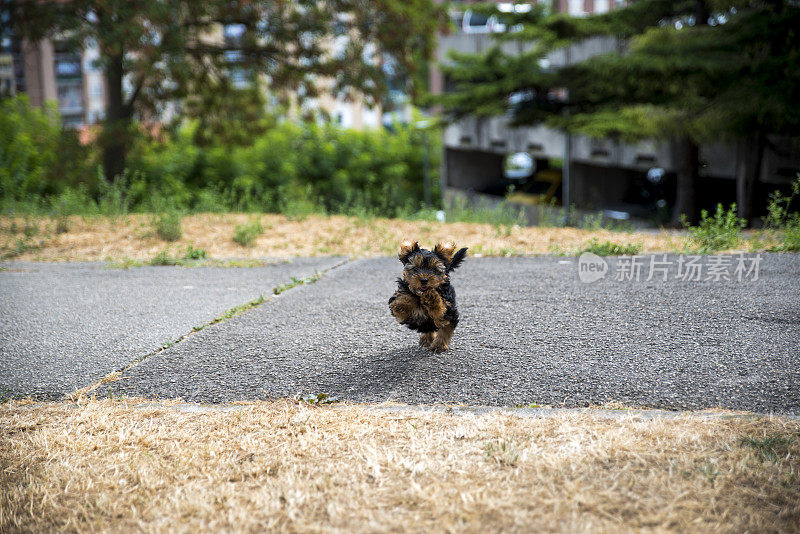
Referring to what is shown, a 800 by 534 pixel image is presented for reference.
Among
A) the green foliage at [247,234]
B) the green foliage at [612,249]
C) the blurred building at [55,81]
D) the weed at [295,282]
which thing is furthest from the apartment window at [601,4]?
the weed at [295,282]

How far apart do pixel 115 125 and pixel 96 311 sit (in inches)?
423

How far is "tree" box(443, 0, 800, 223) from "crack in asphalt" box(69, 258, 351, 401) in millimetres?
7116

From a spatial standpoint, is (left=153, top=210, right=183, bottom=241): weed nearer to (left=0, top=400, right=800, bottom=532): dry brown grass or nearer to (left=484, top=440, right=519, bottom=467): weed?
(left=0, top=400, right=800, bottom=532): dry brown grass

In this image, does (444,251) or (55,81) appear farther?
(55,81)

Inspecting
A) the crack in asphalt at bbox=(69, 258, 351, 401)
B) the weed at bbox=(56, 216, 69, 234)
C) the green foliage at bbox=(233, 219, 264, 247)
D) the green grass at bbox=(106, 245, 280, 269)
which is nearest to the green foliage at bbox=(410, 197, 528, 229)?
the green foliage at bbox=(233, 219, 264, 247)

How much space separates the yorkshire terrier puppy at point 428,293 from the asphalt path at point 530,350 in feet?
0.69

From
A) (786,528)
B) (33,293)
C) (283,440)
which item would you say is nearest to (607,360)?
(786,528)

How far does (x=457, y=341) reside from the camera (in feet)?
16.6

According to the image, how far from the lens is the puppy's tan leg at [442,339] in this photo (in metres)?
4.73

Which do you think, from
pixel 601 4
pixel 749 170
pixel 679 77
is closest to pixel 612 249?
pixel 679 77

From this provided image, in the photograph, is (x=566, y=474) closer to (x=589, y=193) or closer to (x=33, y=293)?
(x=33, y=293)

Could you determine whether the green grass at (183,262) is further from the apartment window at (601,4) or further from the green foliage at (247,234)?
the apartment window at (601,4)

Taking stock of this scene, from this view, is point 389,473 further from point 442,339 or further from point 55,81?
point 55,81

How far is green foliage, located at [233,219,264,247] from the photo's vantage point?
9.23 metres
